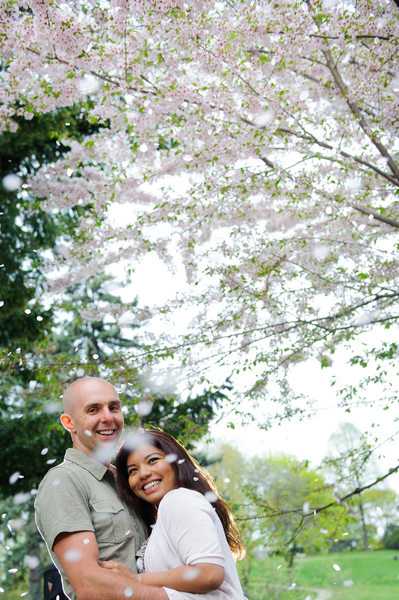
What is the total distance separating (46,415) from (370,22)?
7.26 meters

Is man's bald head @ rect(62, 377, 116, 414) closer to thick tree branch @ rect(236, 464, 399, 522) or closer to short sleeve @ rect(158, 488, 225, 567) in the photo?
short sleeve @ rect(158, 488, 225, 567)

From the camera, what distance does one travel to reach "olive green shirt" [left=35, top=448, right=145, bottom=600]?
190 cm

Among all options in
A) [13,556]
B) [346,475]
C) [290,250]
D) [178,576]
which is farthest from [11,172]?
[13,556]

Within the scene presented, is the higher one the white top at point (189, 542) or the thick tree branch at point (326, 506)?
the thick tree branch at point (326, 506)

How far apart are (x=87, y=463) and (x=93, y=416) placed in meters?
0.18

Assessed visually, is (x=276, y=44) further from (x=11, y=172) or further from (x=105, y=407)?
Answer: (x=11, y=172)

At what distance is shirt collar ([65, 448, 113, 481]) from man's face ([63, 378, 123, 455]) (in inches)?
2.6

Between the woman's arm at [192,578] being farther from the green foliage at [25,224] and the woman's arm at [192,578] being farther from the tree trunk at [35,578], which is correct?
the tree trunk at [35,578]

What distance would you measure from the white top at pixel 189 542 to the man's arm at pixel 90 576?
9 cm

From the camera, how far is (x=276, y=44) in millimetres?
5176

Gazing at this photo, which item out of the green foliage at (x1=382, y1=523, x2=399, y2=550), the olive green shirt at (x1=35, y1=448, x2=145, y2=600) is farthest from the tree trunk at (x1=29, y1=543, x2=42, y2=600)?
the green foliage at (x1=382, y1=523, x2=399, y2=550)

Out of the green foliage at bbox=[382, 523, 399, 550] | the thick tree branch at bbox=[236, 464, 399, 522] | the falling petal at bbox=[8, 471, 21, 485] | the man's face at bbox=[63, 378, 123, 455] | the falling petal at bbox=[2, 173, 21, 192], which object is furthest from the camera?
the green foliage at bbox=[382, 523, 399, 550]

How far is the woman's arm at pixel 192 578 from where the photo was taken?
170 cm

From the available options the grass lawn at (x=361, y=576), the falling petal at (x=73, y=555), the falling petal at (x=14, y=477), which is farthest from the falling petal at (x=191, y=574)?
the grass lawn at (x=361, y=576)
